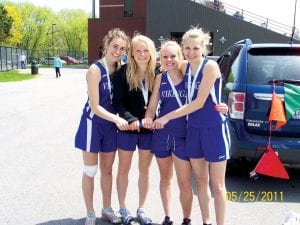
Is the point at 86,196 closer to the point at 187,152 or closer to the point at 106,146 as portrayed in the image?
the point at 106,146

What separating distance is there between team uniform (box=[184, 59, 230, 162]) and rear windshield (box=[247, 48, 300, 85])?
1683 millimetres

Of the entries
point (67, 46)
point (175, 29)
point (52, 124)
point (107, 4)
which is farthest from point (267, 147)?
point (67, 46)

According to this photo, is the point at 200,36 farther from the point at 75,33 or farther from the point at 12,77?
the point at 75,33

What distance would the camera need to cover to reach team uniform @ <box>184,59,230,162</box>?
3.62 m

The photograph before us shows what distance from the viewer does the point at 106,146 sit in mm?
4109

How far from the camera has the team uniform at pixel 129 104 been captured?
3.92 meters

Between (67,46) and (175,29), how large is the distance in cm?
6024

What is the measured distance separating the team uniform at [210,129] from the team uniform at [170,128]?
15 cm

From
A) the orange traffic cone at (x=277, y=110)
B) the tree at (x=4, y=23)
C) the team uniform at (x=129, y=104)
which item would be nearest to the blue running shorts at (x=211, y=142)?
the team uniform at (x=129, y=104)

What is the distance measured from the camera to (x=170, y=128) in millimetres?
3814

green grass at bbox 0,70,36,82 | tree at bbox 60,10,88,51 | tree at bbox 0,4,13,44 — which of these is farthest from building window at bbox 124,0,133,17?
tree at bbox 60,10,88,51

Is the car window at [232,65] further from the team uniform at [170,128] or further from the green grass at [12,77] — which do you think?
the green grass at [12,77]

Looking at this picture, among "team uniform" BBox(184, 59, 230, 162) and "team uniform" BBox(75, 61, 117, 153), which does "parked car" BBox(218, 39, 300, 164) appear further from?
"team uniform" BBox(75, 61, 117, 153)

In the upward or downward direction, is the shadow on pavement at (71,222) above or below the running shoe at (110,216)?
below
